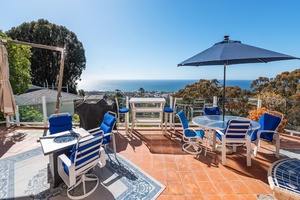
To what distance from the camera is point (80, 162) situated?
6.79 ft

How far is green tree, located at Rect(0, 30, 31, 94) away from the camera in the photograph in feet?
18.5

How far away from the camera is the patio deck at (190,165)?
2332mm

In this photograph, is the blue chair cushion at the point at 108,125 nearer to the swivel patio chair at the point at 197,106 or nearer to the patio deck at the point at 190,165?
the patio deck at the point at 190,165

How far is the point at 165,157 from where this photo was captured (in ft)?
11.4

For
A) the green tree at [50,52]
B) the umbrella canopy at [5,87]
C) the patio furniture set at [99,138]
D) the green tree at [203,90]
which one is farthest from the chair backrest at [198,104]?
the green tree at [50,52]

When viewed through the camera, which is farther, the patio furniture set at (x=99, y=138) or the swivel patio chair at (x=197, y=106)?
the swivel patio chair at (x=197, y=106)

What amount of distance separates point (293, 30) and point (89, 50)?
19937 mm

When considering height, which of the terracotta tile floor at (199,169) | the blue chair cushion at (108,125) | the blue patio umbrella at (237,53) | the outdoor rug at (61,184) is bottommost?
the outdoor rug at (61,184)

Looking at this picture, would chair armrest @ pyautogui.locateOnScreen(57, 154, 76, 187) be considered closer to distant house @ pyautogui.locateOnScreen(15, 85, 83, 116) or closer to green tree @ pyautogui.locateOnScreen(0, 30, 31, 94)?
green tree @ pyautogui.locateOnScreen(0, 30, 31, 94)

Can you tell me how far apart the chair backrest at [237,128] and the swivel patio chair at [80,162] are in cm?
250

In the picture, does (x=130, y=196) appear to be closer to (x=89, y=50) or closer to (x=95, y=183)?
(x=95, y=183)

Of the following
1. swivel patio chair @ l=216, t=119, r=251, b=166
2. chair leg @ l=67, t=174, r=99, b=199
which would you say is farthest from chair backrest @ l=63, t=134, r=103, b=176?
swivel patio chair @ l=216, t=119, r=251, b=166

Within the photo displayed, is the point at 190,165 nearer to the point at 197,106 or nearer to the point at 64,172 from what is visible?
the point at 64,172

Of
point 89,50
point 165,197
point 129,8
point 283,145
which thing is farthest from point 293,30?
point 89,50
